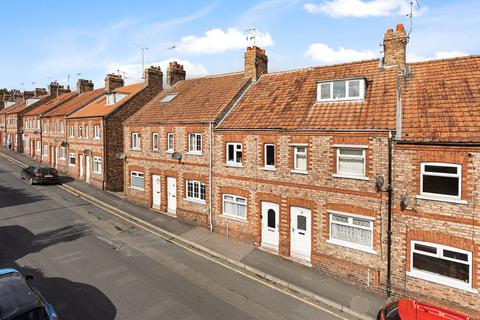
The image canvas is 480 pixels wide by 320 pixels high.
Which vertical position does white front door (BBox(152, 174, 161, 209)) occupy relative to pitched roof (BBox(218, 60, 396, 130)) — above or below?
below

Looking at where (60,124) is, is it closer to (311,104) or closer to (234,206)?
(234,206)

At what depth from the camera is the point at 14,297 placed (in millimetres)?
7863

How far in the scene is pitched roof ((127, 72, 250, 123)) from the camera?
19109 mm

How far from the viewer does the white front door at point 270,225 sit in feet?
50.1

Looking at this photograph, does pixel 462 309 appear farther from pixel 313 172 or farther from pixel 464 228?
pixel 313 172

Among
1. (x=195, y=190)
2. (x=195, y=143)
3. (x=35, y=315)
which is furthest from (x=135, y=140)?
(x=35, y=315)

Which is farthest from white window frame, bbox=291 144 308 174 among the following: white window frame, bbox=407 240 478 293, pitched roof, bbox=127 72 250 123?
pitched roof, bbox=127 72 250 123

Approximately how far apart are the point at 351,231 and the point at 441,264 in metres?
3.30

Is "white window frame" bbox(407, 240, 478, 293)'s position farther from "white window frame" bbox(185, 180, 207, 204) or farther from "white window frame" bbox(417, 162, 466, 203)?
"white window frame" bbox(185, 180, 207, 204)

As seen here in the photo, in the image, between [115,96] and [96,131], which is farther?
[115,96]

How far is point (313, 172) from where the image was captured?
13.8 metres

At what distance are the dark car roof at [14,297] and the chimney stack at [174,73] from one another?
21.1 metres

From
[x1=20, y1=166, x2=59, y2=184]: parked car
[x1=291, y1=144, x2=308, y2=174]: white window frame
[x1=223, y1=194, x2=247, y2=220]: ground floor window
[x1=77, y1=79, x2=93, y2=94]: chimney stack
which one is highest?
[x1=77, y1=79, x2=93, y2=94]: chimney stack

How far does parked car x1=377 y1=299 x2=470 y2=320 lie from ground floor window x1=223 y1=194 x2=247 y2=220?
28.5 feet
